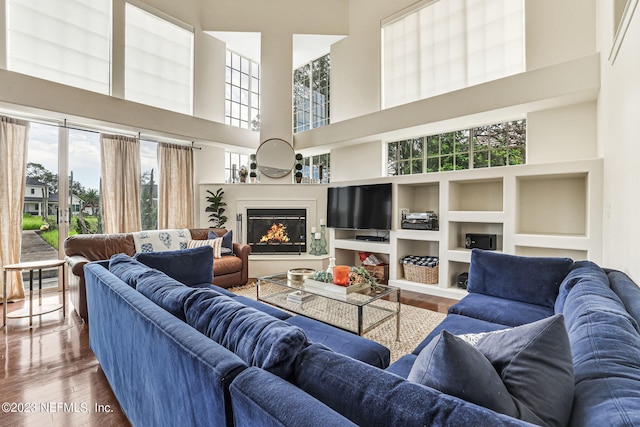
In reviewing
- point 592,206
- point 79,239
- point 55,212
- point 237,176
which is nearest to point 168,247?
point 79,239

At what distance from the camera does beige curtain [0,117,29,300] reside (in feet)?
11.5

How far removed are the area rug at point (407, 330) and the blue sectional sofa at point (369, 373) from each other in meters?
1.06

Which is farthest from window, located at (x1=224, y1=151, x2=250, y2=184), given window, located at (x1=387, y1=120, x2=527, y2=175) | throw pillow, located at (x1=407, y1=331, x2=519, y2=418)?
throw pillow, located at (x1=407, y1=331, x2=519, y2=418)

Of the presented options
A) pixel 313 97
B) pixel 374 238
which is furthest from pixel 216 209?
pixel 313 97

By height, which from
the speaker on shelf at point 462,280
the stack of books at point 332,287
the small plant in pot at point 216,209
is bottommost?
the speaker on shelf at point 462,280

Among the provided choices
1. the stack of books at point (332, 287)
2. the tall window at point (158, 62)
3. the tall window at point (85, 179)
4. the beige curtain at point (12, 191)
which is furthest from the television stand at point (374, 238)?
the beige curtain at point (12, 191)

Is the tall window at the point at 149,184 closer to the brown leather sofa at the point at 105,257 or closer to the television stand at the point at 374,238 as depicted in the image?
the brown leather sofa at the point at 105,257

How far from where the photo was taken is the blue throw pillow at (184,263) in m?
2.51

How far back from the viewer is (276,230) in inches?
204

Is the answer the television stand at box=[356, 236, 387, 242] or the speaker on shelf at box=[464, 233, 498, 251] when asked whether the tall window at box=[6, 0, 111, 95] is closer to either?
the television stand at box=[356, 236, 387, 242]

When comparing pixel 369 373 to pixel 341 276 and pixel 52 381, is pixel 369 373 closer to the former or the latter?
pixel 341 276

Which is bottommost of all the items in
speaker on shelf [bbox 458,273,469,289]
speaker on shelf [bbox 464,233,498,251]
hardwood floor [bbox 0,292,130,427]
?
hardwood floor [bbox 0,292,130,427]

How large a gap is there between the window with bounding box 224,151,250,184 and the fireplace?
98 cm

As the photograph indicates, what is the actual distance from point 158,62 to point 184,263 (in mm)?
3773
